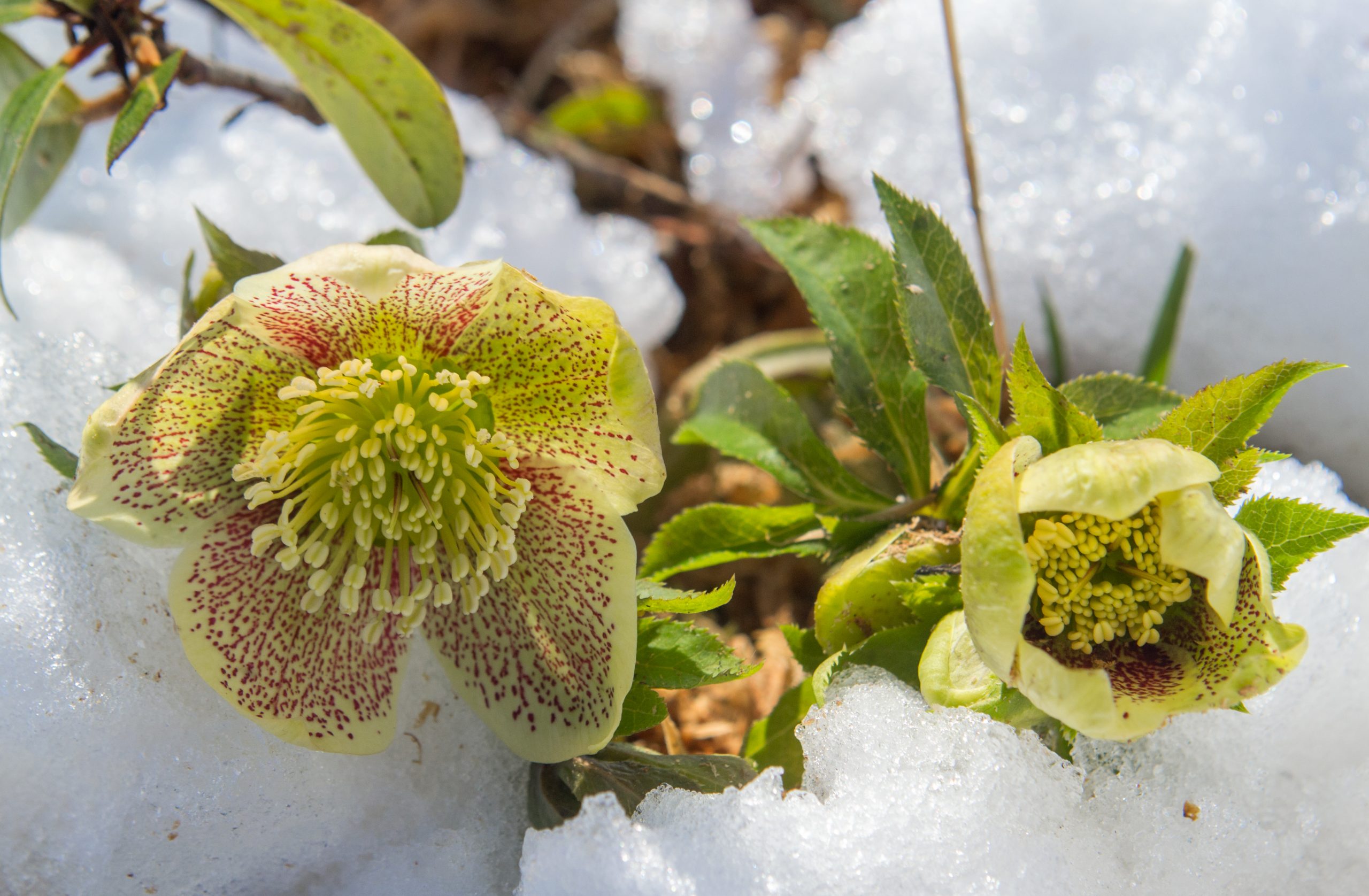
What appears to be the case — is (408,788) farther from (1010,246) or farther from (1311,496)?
(1010,246)

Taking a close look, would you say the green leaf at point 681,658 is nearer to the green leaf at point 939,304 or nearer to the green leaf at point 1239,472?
the green leaf at point 939,304

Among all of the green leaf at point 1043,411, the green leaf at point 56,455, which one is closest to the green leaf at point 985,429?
the green leaf at point 1043,411

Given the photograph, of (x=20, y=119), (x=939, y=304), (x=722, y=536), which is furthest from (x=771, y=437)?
(x=20, y=119)

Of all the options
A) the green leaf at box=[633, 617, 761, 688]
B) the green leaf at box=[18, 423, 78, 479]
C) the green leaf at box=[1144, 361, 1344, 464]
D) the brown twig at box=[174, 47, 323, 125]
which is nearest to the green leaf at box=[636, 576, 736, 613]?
the green leaf at box=[633, 617, 761, 688]

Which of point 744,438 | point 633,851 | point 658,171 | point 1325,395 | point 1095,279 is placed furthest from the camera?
Result: point 658,171

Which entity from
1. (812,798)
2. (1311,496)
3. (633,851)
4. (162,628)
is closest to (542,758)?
(633,851)

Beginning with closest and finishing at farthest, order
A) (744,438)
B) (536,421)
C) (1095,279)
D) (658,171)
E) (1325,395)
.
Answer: (536,421) < (744,438) < (1325,395) < (1095,279) < (658,171)

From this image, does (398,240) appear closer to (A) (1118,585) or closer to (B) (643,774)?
(B) (643,774)
